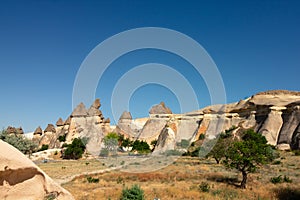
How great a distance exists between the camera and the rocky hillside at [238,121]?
37.7 m

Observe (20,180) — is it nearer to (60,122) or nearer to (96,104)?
(96,104)

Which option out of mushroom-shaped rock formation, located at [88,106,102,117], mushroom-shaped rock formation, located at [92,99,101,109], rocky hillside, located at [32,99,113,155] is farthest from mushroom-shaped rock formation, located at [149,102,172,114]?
mushroom-shaped rock formation, located at [88,106,102,117]

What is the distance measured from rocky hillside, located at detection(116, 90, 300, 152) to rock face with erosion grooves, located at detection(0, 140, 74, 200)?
30.3 meters

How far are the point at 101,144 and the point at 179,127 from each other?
1883 centimetres

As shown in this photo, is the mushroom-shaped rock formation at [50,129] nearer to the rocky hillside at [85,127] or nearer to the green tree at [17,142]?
the rocky hillside at [85,127]

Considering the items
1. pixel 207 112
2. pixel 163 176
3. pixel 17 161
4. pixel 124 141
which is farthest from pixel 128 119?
pixel 17 161

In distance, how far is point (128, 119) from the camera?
66.4 m

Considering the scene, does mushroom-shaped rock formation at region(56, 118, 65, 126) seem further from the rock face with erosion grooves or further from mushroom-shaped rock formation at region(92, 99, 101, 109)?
the rock face with erosion grooves

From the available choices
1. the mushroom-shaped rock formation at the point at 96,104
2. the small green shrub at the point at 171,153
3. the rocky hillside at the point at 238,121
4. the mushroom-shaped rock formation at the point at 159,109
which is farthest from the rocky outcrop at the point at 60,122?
the small green shrub at the point at 171,153

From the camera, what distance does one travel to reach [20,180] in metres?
6.01

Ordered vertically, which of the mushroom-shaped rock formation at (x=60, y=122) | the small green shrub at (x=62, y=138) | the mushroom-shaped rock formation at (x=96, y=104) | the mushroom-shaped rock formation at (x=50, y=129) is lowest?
the small green shrub at (x=62, y=138)

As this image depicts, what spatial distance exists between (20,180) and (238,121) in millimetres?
49515

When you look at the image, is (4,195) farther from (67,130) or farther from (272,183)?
(67,130)

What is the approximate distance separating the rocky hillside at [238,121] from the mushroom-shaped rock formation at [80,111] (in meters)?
12.7
